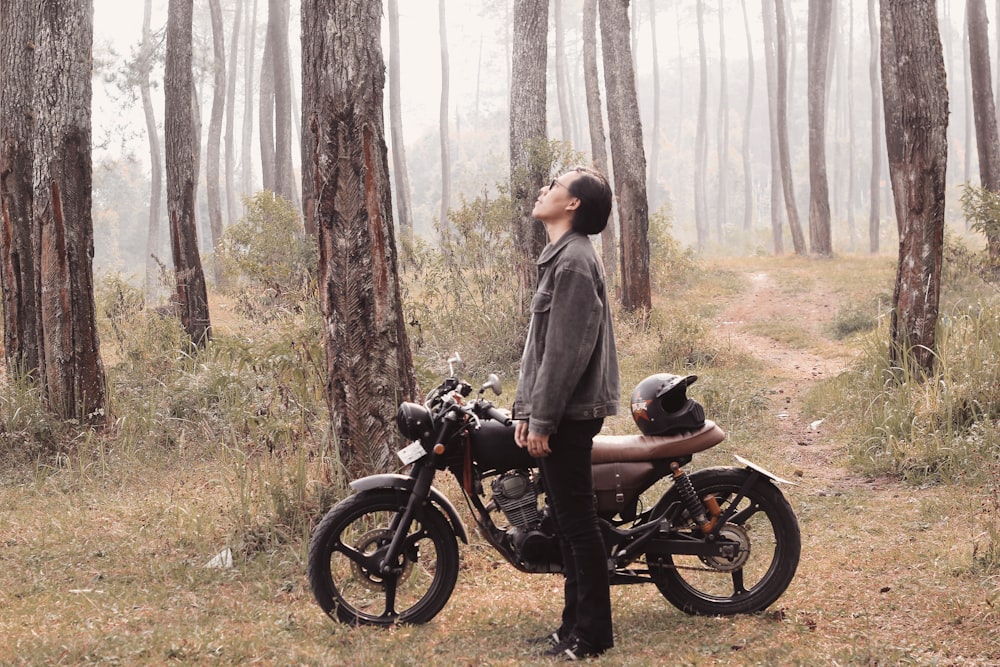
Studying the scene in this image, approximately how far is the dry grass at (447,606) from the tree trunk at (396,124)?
21.4 metres

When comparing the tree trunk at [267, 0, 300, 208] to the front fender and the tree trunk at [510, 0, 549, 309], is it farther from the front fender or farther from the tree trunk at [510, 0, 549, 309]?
the front fender

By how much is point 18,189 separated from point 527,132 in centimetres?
614

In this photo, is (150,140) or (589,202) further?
(150,140)

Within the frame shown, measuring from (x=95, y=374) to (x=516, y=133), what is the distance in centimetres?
645

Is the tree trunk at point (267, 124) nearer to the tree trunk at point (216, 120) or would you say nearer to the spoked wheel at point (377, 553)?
→ the tree trunk at point (216, 120)

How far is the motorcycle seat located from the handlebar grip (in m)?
0.43

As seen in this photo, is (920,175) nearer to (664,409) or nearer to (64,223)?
(664,409)

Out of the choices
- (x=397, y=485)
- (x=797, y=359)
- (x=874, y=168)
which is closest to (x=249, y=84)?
(x=874, y=168)

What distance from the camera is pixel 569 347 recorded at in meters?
3.93

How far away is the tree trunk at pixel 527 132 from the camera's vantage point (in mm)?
12375

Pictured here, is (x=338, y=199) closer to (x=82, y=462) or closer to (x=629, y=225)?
(x=82, y=462)

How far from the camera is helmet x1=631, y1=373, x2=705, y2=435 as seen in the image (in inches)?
179

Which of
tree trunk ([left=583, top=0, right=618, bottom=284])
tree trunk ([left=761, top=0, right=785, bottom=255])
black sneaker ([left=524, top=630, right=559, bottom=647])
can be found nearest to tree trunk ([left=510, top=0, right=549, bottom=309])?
tree trunk ([left=583, top=0, right=618, bottom=284])

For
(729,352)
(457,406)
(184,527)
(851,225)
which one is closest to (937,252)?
(729,352)
